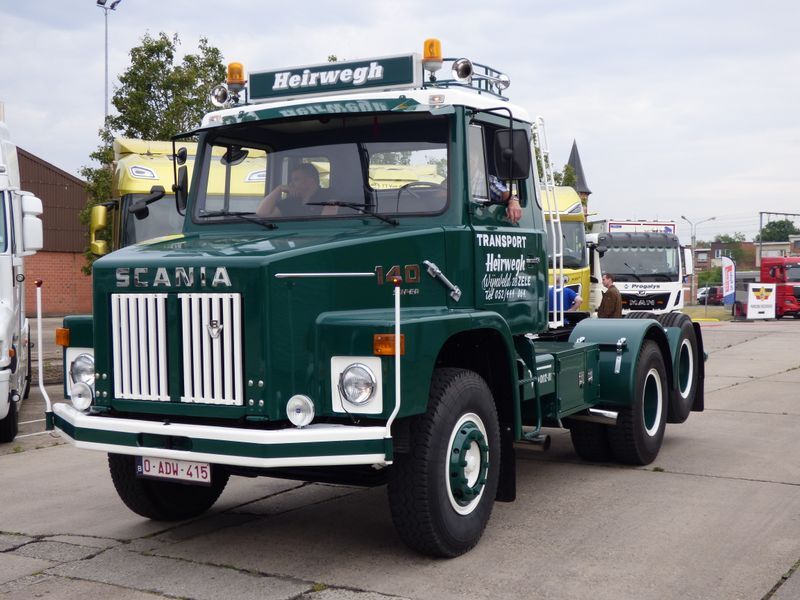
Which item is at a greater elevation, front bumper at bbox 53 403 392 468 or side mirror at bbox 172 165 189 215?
side mirror at bbox 172 165 189 215

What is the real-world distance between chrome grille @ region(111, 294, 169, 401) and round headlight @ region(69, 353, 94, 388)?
0.37 meters

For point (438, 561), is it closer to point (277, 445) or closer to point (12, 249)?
point (277, 445)

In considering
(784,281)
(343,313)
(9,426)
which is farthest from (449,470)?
(784,281)

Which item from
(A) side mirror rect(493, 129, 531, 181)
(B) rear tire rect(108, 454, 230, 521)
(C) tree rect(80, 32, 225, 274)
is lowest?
(B) rear tire rect(108, 454, 230, 521)

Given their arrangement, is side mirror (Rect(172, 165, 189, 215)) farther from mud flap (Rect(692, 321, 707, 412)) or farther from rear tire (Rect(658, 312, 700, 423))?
mud flap (Rect(692, 321, 707, 412))

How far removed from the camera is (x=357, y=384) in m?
5.04

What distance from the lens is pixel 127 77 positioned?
79.2 feet

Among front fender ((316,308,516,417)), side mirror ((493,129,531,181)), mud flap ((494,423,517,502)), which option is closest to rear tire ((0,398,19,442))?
mud flap ((494,423,517,502))

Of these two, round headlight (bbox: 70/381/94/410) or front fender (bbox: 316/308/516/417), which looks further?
round headlight (bbox: 70/381/94/410)

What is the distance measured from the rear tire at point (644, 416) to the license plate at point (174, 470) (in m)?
4.04

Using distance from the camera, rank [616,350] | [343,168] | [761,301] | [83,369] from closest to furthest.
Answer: [83,369] < [343,168] < [616,350] < [761,301]

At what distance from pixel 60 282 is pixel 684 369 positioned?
35.5m

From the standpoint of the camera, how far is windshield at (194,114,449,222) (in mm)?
6090

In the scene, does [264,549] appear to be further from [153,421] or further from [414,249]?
[414,249]
